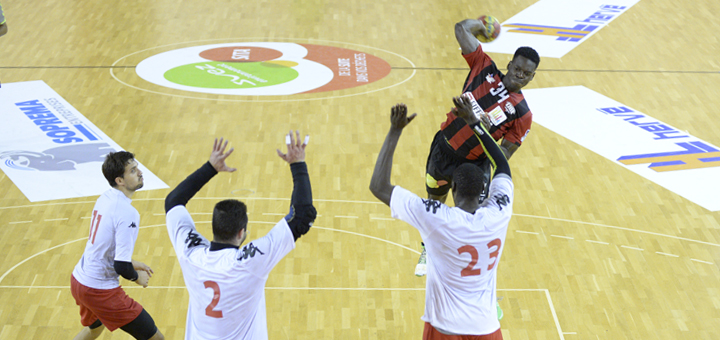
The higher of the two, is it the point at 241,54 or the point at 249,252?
the point at 249,252

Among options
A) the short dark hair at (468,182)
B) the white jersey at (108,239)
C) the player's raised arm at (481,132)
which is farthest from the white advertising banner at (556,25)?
the white jersey at (108,239)

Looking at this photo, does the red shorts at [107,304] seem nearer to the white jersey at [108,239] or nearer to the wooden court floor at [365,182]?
the white jersey at [108,239]

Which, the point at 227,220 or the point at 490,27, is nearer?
the point at 227,220

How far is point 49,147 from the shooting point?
8.36 meters

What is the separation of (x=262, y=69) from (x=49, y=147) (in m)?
3.69

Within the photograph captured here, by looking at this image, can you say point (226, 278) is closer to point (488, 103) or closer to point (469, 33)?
point (488, 103)

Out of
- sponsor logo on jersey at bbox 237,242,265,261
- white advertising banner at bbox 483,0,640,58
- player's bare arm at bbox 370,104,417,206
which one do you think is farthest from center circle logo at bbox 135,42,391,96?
sponsor logo on jersey at bbox 237,242,265,261

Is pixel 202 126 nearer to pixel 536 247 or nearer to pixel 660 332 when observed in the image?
pixel 536 247

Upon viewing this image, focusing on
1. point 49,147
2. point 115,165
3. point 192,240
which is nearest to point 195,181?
point 192,240

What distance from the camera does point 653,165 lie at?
330 inches

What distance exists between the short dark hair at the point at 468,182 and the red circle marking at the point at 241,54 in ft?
26.4

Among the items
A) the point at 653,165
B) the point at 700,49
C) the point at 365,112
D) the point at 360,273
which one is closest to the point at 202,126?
the point at 365,112

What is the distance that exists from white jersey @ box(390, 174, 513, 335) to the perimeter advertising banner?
471 cm

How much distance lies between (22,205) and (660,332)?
21.2 feet
